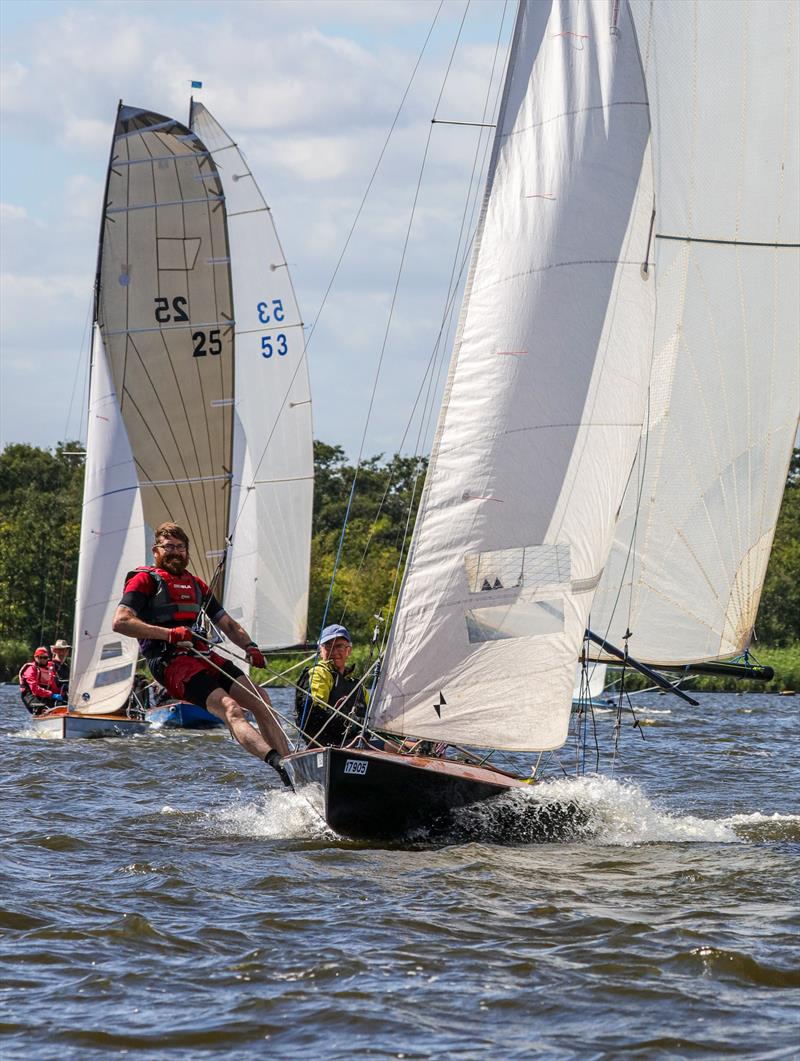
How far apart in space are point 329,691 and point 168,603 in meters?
1.28

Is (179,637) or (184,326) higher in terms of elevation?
(184,326)

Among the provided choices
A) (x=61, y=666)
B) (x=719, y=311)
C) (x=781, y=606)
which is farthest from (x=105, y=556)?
(x=781, y=606)

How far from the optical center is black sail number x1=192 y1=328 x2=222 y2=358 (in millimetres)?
21719

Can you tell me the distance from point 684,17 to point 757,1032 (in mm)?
9031

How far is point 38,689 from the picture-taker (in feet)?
70.9

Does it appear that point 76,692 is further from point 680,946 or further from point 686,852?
point 680,946

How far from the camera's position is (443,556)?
951 cm

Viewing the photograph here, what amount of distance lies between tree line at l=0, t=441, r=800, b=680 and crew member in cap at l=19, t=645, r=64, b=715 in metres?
19.3

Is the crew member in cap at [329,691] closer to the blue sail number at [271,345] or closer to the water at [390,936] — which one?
the water at [390,936]

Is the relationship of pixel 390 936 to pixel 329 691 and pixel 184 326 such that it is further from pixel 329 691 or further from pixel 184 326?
pixel 184 326

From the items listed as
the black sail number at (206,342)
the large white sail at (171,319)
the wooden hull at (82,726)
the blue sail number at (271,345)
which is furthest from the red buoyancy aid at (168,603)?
the blue sail number at (271,345)

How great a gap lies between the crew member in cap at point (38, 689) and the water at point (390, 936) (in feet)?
33.7

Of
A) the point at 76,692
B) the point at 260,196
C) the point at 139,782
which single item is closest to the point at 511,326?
the point at 139,782

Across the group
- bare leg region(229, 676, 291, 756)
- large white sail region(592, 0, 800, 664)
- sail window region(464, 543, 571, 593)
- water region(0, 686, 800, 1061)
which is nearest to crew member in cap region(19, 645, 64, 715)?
water region(0, 686, 800, 1061)
